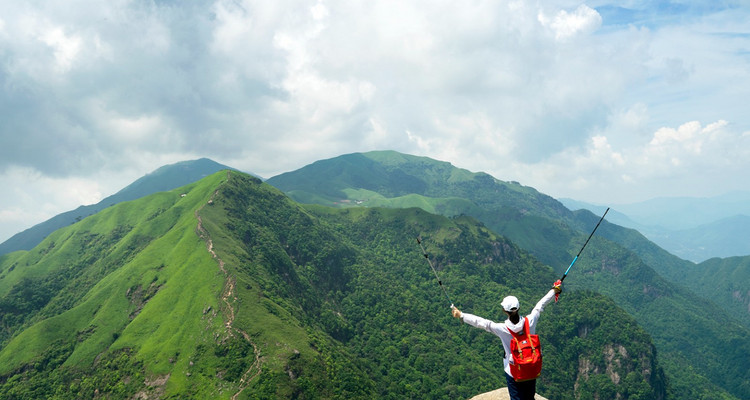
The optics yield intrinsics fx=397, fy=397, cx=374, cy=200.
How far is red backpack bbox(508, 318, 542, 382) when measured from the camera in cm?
1272

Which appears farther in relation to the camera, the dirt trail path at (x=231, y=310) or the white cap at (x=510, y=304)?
the dirt trail path at (x=231, y=310)

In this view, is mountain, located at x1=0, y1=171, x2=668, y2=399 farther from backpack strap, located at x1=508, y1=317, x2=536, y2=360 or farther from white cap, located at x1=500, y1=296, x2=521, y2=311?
white cap, located at x1=500, y1=296, x2=521, y2=311

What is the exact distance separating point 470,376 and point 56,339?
152893 millimetres

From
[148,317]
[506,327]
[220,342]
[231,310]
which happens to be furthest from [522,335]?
[148,317]

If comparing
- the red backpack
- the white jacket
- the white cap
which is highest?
the white cap

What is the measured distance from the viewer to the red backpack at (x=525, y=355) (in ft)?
41.7

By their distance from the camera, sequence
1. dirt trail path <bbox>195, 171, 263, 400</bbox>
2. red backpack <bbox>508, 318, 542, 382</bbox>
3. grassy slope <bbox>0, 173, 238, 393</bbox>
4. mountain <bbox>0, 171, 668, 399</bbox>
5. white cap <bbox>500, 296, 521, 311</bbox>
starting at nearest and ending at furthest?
1. white cap <bbox>500, 296, 521, 311</bbox>
2. red backpack <bbox>508, 318, 542, 382</bbox>
3. dirt trail path <bbox>195, 171, 263, 400</bbox>
4. mountain <bbox>0, 171, 668, 399</bbox>
5. grassy slope <bbox>0, 173, 238, 393</bbox>

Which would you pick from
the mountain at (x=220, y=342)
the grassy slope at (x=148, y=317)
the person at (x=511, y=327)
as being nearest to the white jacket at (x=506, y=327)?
the person at (x=511, y=327)

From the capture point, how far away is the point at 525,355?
42.0 ft

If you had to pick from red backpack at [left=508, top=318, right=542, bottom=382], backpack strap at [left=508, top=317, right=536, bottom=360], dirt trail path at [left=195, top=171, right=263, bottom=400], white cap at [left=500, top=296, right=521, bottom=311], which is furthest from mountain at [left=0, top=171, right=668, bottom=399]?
white cap at [left=500, top=296, right=521, bottom=311]

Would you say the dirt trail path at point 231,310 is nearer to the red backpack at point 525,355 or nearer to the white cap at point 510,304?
the red backpack at point 525,355

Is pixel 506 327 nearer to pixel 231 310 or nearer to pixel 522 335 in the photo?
pixel 522 335

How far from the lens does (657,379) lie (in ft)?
628

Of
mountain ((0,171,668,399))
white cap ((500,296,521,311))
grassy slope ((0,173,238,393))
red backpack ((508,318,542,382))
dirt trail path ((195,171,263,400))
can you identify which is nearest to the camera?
white cap ((500,296,521,311))
